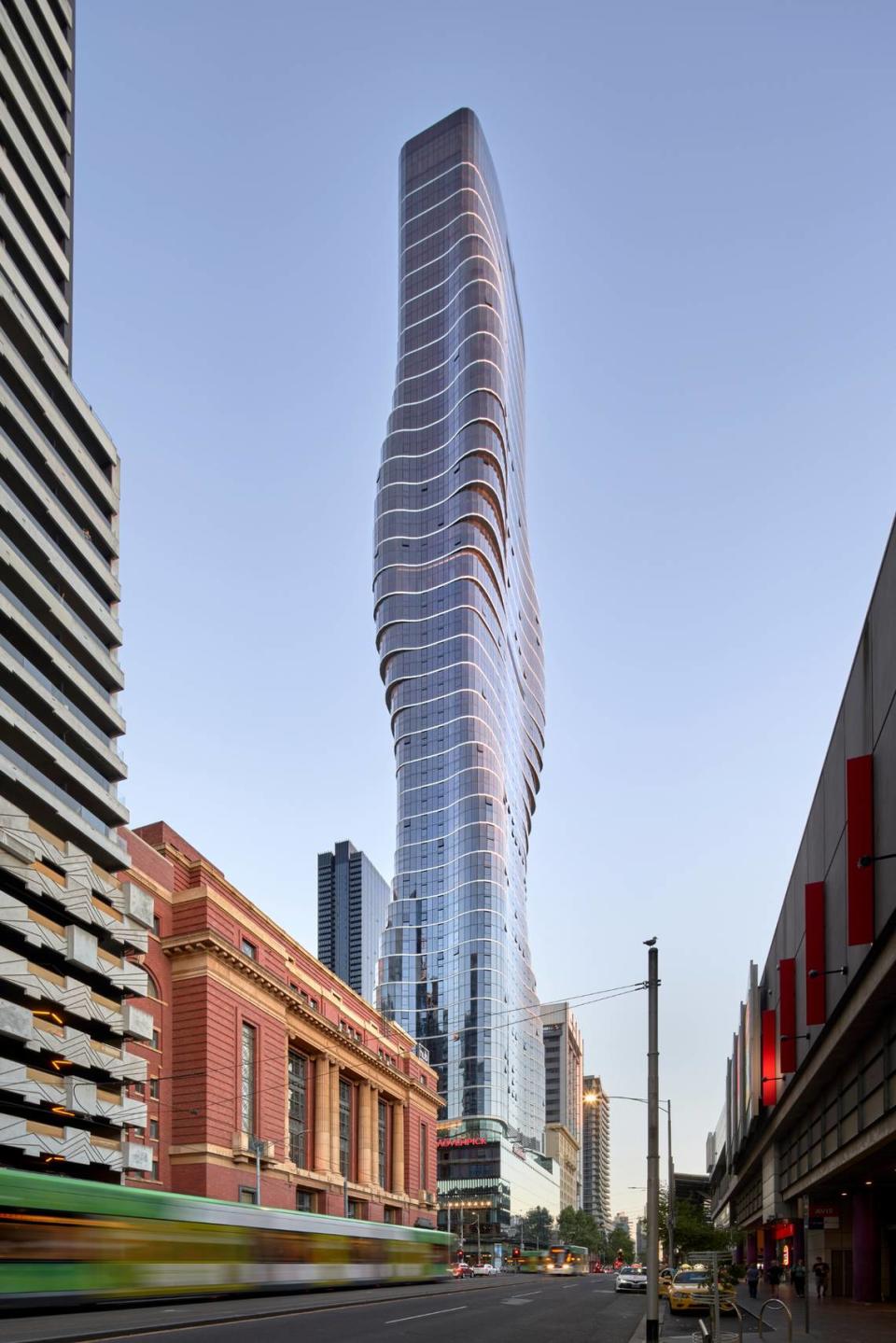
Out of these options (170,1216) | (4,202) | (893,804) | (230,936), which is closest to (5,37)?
(4,202)

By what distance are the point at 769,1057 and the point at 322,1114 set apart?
45.3 metres

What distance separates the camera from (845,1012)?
96.2 feet

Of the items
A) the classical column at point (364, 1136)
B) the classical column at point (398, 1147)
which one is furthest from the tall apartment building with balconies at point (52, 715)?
the classical column at point (398, 1147)

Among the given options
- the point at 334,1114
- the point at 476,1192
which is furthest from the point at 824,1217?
the point at 476,1192

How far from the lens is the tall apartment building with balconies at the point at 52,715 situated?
5753cm

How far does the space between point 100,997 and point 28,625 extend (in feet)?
64.0

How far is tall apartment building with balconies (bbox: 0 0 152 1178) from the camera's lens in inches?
2265

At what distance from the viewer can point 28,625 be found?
62.6 m

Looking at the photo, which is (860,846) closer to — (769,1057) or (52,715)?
(769,1057)

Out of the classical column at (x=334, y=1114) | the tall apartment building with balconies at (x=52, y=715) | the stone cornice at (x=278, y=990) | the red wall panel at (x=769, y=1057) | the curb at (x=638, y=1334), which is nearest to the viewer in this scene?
the curb at (x=638, y=1334)

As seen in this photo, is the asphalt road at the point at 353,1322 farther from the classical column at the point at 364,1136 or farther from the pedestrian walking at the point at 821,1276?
the classical column at the point at 364,1136

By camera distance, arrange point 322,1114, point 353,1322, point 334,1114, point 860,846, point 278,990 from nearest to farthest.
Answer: point 860,846
point 353,1322
point 278,990
point 322,1114
point 334,1114

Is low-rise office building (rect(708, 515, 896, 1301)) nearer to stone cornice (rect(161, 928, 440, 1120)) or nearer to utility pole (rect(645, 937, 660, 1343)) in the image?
utility pole (rect(645, 937, 660, 1343))

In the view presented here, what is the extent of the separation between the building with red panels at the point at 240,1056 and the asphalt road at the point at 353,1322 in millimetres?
26408
